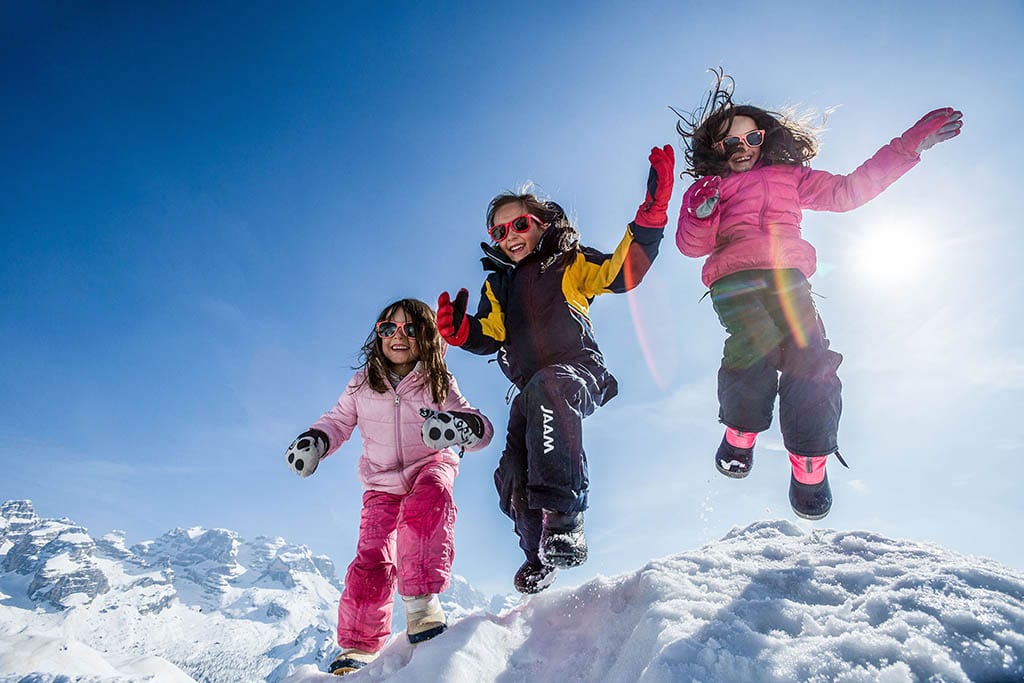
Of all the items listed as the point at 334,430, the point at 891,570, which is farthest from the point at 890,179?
the point at 334,430

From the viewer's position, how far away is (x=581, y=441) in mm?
3018

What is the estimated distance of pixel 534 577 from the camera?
3.00m

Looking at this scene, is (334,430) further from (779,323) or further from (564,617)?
(779,323)

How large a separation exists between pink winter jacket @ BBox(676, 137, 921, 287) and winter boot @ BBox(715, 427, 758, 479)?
4.14 feet

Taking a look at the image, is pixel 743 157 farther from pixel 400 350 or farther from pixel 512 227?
pixel 400 350

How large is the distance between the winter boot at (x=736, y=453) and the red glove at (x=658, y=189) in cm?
182

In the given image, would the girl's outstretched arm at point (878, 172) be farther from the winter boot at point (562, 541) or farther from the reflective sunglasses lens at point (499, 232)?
the winter boot at point (562, 541)

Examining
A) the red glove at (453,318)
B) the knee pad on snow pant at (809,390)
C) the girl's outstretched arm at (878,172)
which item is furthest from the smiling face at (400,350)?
the girl's outstretched arm at (878,172)

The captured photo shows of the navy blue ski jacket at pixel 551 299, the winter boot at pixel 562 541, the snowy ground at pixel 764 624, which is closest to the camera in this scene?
the snowy ground at pixel 764 624

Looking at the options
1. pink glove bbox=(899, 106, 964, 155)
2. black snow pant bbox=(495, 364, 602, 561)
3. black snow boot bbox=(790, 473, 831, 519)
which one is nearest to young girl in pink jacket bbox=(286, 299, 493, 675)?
black snow pant bbox=(495, 364, 602, 561)

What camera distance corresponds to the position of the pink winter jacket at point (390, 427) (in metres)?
3.88

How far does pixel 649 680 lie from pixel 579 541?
4.60 feet

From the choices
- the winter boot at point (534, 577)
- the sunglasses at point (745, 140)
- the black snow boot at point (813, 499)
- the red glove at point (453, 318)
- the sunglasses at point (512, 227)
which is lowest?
the winter boot at point (534, 577)

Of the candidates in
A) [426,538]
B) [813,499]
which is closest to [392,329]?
[426,538]
